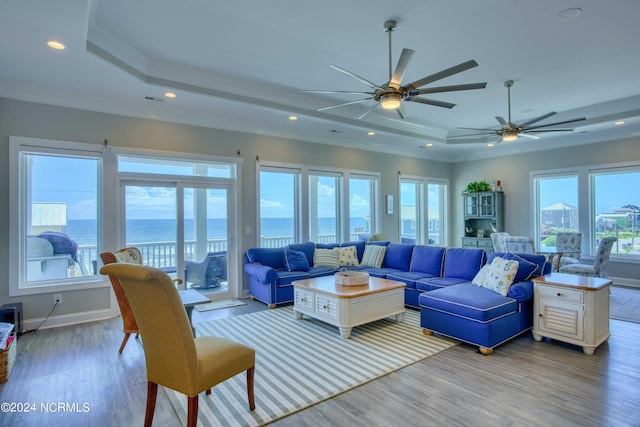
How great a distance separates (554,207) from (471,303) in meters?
5.55

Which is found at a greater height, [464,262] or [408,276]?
[464,262]

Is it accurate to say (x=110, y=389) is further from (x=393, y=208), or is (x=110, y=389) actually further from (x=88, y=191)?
(x=393, y=208)

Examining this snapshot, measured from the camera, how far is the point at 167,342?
2004 mm

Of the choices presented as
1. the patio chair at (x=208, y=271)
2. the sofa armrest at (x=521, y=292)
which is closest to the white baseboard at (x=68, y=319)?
the patio chair at (x=208, y=271)

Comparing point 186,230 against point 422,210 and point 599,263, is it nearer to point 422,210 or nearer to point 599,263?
point 422,210

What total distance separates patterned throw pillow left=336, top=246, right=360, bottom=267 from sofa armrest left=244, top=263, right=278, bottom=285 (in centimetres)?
134

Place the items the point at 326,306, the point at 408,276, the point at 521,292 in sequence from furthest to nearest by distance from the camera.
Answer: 1. the point at 408,276
2. the point at 326,306
3. the point at 521,292

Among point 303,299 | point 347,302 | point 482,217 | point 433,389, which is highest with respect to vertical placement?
point 482,217

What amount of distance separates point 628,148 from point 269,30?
23.2ft

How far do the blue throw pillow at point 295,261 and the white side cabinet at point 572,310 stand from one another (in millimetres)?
3154

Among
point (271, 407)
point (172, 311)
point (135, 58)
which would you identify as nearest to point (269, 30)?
point (135, 58)

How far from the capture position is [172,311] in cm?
192

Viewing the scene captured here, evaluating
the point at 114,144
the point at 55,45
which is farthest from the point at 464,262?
the point at 55,45

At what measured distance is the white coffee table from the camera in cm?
379
